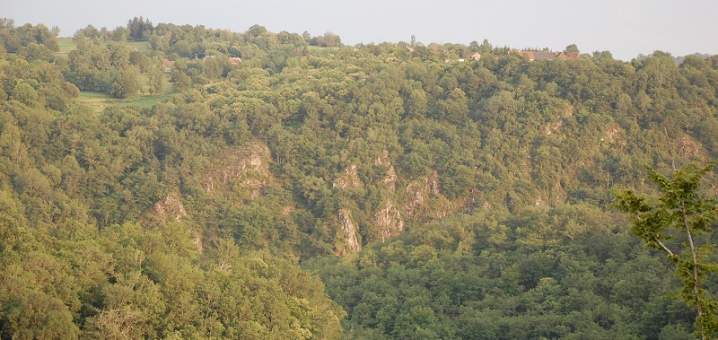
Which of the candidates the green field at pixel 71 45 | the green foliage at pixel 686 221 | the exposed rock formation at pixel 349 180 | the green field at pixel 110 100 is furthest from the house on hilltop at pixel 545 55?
the green foliage at pixel 686 221

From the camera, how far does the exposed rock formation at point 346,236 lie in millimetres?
75312

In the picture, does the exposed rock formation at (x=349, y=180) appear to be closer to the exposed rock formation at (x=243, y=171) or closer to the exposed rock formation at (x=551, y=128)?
the exposed rock formation at (x=243, y=171)

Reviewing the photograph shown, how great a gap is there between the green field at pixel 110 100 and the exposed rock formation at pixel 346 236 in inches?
832

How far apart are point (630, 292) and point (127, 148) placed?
4278 cm

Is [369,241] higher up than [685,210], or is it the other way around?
[685,210]

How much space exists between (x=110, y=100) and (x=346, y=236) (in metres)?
26.5

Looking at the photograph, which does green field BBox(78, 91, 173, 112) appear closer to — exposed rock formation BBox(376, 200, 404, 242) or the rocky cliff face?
the rocky cliff face

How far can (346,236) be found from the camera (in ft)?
251

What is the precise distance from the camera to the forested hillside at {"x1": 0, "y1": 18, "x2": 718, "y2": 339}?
48.4m

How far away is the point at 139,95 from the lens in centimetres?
9119

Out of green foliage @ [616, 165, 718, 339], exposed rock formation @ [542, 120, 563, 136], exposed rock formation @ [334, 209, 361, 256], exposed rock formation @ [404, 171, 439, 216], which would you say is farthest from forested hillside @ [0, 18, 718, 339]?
green foliage @ [616, 165, 718, 339]

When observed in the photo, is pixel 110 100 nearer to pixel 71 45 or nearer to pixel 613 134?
pixel 71 45

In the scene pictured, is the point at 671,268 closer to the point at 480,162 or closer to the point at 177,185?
the point at 480,162

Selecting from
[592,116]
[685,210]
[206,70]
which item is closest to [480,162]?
[592,116]
